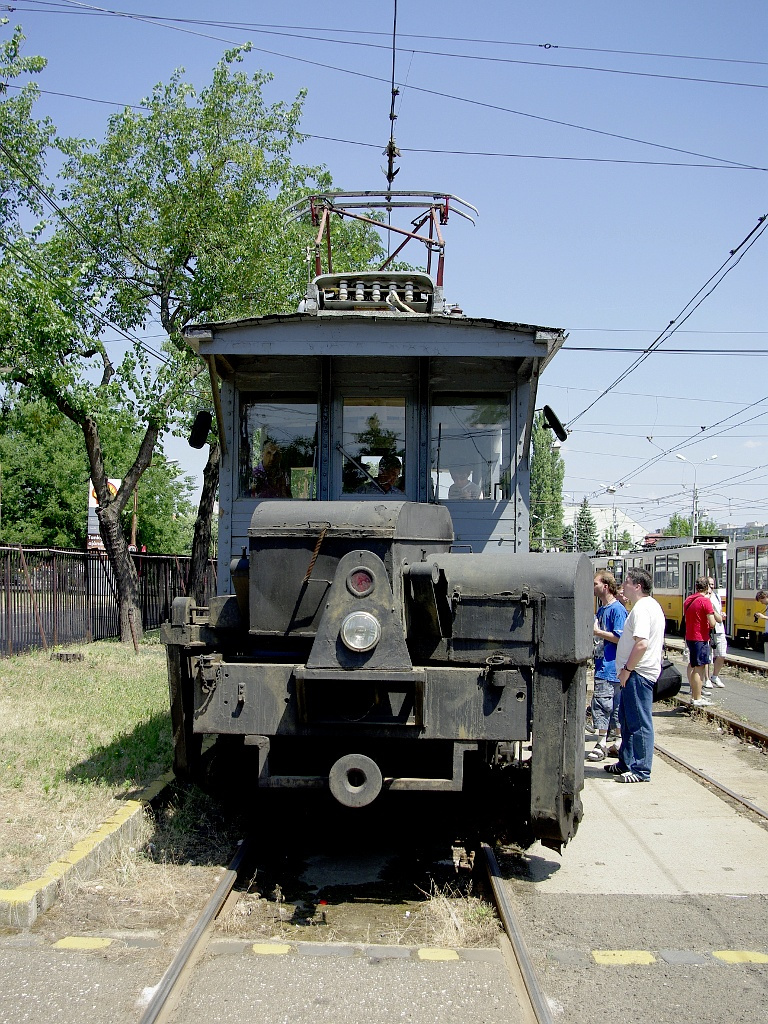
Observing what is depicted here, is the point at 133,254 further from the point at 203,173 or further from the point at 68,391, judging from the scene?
the point at 68,391

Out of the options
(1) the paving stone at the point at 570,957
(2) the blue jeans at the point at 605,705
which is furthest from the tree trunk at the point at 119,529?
(1) the paving stone at the point at 570,957

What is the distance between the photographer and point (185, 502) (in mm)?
47656

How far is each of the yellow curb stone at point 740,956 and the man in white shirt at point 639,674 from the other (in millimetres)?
3653

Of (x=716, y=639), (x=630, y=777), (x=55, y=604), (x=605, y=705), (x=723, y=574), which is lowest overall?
(x=630, y=777)

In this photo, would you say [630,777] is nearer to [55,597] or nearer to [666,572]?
[55,597]

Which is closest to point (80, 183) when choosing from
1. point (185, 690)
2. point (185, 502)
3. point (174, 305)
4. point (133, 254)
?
point (133, 254)

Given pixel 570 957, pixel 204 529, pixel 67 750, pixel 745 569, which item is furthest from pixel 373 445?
pixel 745 569

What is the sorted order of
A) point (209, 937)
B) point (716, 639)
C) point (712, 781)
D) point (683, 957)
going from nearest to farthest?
point (683, 957) → point (209, 937) → point (712, 781) → point (716, 639)

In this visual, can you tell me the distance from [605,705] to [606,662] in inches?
18.4

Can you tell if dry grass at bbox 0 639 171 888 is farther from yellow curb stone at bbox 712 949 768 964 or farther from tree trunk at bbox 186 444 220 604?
tree trunk at bbox 186 444 220 604

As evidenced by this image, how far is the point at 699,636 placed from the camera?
43.7 feet

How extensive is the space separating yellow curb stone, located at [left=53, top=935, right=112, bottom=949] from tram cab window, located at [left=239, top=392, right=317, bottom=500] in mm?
3500

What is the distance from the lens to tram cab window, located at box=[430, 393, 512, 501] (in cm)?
746

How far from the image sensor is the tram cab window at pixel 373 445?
7.46 metres
